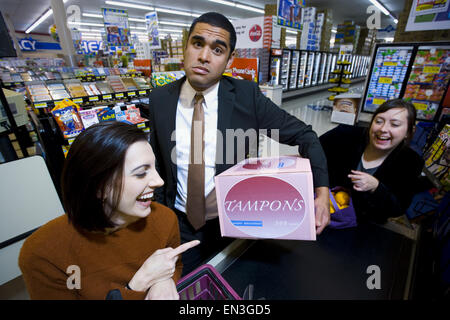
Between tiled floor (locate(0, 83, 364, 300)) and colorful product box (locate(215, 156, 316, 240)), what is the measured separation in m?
2.19

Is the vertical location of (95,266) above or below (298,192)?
below

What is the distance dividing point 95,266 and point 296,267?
76cm

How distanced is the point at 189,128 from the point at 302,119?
6463 millimetres

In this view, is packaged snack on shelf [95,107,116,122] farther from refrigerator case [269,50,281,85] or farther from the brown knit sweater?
refrigerator case [269,50,281,85]

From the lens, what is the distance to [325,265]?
90cm

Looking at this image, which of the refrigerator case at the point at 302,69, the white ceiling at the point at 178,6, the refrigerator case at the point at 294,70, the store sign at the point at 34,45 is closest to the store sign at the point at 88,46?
the white ceiling at the point at 178,6

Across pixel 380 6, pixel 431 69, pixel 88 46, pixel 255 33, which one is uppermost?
pixel 380 6

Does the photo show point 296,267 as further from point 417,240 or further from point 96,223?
point 96,223

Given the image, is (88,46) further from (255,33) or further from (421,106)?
(421,106)

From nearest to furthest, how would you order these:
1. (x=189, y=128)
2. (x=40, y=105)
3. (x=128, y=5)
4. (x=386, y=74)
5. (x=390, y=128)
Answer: (x=189, y=128) < (x=390, y=128) < (x=40, y=105) < (x=386, y=74) < (x=128, y=5)

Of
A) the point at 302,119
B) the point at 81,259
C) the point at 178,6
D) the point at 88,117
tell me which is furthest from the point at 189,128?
the point at 178,6

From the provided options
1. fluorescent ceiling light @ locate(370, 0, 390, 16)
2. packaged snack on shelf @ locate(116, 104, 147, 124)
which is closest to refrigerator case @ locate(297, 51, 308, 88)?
fluorescent ceiling light @ locate(370, 0, 390, 16)

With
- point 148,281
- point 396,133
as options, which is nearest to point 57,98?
point 148,281

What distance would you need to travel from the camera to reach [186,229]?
1406mm
